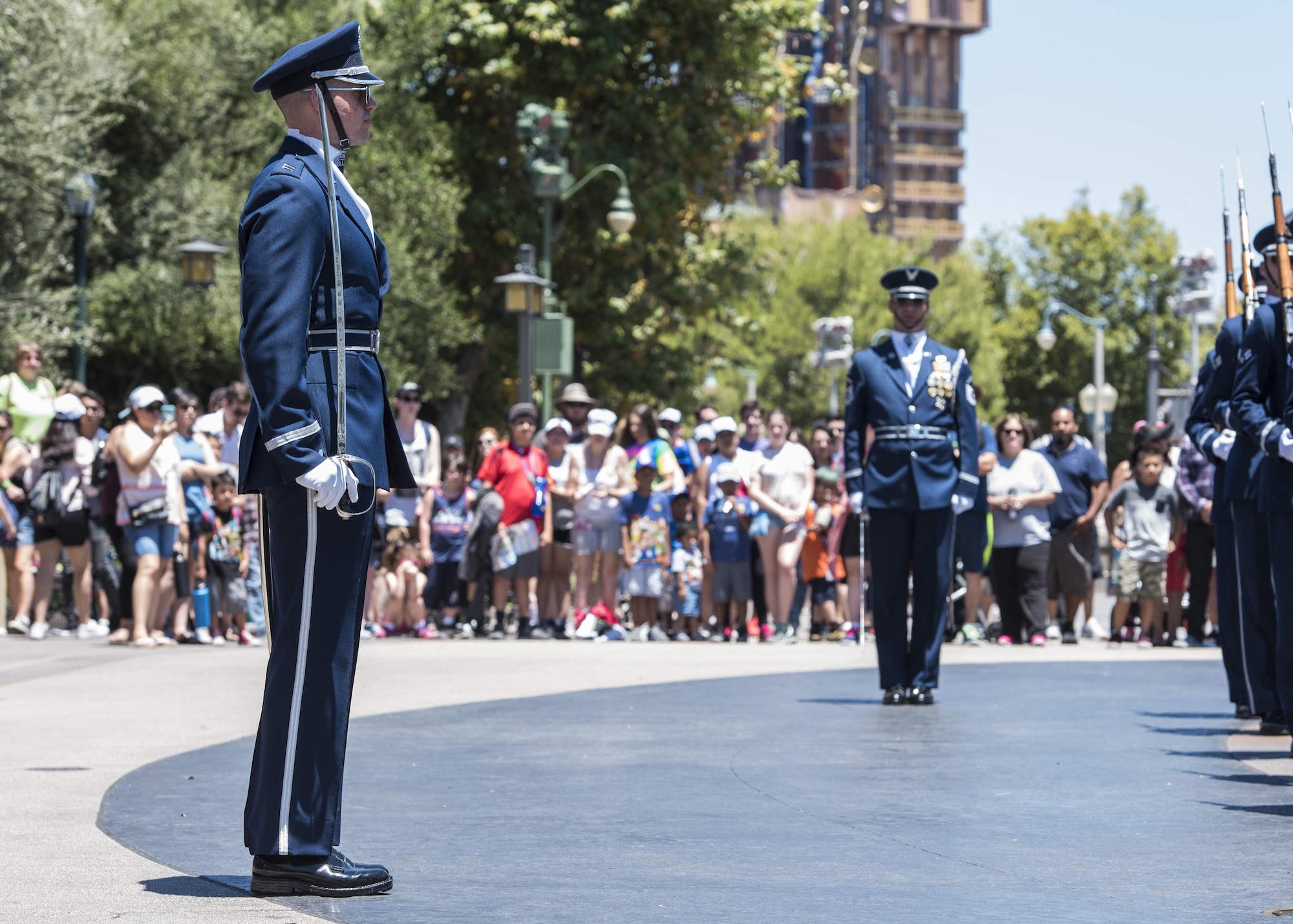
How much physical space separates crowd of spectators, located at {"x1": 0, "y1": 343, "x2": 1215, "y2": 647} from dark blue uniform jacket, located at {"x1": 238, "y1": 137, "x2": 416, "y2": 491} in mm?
11173

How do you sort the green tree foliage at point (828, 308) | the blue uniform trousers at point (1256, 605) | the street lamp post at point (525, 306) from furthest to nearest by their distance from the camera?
the green tree foliage at point (828, 308) < the street lamp post at point (525, 306) < the blue uniform trousers at point (1256, 605)

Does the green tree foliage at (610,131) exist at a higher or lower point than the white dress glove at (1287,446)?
higher

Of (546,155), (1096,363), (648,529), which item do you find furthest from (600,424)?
(1096,363)

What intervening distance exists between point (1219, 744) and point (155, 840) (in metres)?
4.89

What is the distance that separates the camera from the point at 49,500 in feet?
54.4

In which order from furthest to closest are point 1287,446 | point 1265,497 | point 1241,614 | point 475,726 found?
point 475,726
point 1241,614
point 1265,497
point 1287,446

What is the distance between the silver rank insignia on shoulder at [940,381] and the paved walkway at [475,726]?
158 centimetres

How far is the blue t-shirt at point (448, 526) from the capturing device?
17.9 meters

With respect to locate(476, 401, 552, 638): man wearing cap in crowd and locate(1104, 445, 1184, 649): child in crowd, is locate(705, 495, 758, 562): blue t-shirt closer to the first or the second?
locate(476, 401, 552, 638): man wearing cap in crowd

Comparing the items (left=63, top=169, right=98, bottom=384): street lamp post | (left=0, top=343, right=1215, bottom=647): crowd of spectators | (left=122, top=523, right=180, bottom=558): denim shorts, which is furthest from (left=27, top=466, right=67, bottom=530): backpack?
(left=63, top=169, right=98, bottom=384): street lamp post

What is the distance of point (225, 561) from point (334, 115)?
11.2 m

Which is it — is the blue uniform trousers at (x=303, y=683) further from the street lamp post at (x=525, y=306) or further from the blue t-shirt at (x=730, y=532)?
the street lamp post at (x=525, y=306)

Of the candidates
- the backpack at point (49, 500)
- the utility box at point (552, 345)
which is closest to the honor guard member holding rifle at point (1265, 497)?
the backpack at point (49, 500)

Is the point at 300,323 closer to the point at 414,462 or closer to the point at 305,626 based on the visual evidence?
the point at 305,626
